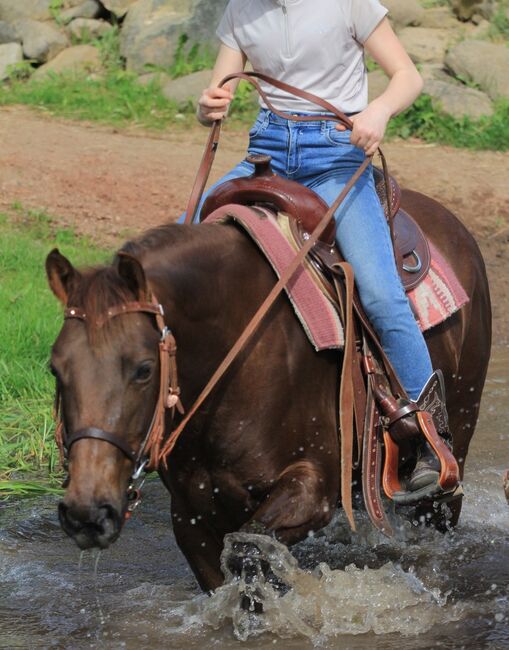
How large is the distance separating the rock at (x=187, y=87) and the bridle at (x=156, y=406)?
32.9 feet

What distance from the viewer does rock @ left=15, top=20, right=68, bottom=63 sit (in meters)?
15.0

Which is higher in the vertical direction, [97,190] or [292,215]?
[292,215]

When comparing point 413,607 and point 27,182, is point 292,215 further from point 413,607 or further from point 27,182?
point 27,182

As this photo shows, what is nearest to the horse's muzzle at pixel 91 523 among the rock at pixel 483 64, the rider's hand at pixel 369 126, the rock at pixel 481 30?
the rider's hand at pixel 369 126

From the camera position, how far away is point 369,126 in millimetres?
4465

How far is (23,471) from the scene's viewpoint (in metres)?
6.63

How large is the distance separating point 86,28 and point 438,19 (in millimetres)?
4590

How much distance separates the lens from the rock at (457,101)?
1312 cm

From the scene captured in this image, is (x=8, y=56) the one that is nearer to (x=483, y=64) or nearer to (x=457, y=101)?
(x=457, y=101)

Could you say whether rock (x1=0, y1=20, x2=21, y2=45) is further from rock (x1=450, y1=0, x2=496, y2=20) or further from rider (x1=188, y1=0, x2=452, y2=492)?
rider (x1=188, y1=0, x2=452, y2=492)

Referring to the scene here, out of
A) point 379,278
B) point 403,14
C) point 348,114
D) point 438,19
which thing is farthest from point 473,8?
point 379,278

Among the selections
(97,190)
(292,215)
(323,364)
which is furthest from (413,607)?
(97,190)

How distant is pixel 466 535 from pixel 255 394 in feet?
7.15

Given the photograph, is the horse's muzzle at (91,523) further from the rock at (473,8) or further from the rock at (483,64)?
the rock at (473,8)
